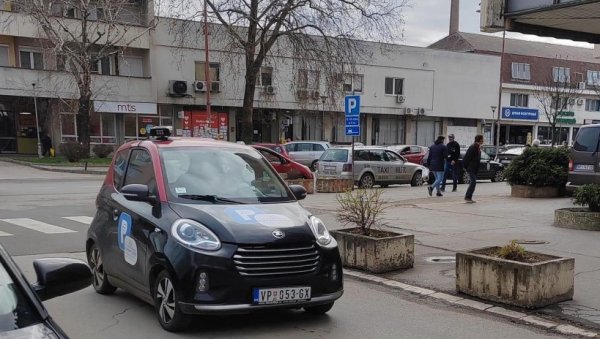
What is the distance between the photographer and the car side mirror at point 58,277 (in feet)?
9.17

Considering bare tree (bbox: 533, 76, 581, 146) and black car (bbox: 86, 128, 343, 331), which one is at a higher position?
bare tree (bbox: 533, 76, 581, 146)

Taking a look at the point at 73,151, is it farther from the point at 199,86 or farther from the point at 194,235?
the point at 194,235

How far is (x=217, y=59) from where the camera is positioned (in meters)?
38.2

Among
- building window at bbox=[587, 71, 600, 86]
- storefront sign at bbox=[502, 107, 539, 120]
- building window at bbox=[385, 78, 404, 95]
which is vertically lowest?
storefront sign at bbox=[502, 107, 539, 120]

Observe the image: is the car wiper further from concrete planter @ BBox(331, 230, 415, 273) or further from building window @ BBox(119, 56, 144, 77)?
building window @ BBox(119, 56, 144, 77)

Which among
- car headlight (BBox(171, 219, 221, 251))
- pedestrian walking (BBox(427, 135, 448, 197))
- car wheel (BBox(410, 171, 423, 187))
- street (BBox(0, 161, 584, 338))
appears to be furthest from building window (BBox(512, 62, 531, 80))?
car headlight (BBox(171, 219, 221, 251))

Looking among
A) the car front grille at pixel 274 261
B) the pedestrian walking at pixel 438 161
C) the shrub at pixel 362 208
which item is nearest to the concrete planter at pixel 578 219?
the shrub at pixel 362 208

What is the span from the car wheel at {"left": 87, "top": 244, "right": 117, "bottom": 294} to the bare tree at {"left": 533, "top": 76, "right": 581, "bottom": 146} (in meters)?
54.3

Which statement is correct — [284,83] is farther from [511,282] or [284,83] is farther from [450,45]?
[511,282]

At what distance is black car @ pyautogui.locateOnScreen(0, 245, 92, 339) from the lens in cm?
225

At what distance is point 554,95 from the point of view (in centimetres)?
5588

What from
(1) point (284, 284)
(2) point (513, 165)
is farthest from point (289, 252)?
(2) point (513, 165)

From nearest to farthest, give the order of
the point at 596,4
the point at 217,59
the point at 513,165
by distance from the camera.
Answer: the point at 596,4, the point at 513,165, the point at 217,59

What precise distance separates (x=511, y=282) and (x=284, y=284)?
102 inches
